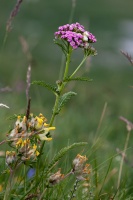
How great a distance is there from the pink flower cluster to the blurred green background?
589 mm

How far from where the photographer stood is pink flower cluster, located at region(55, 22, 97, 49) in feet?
8.25

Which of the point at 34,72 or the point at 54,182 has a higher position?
the point at 34,72

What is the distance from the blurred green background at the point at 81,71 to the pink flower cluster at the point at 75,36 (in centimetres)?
59

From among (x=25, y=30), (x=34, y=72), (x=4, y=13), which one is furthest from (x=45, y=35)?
(x=34, y=72)

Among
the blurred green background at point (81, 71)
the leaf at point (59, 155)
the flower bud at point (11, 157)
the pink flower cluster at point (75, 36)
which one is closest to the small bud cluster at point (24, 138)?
the flower bud at point (11, 157)

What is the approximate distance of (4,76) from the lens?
12625 millimetres

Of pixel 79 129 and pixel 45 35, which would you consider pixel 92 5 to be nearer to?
pixel 45 35

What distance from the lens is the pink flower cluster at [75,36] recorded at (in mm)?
2516

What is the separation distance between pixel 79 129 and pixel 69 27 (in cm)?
510

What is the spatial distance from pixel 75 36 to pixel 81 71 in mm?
3713

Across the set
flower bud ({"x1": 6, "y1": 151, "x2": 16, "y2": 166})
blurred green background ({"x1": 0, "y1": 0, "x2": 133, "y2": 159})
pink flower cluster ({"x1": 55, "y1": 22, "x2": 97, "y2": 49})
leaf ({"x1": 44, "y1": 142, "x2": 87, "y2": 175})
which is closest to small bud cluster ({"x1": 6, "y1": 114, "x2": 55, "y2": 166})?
flower bud ({"x1": 6, "y1": 151, "x2": 16, "y2": 166})

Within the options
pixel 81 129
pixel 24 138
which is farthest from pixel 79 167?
pixel 81 129

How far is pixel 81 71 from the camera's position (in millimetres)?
6227

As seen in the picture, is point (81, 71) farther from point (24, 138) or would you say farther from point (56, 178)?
point (24, 138)
